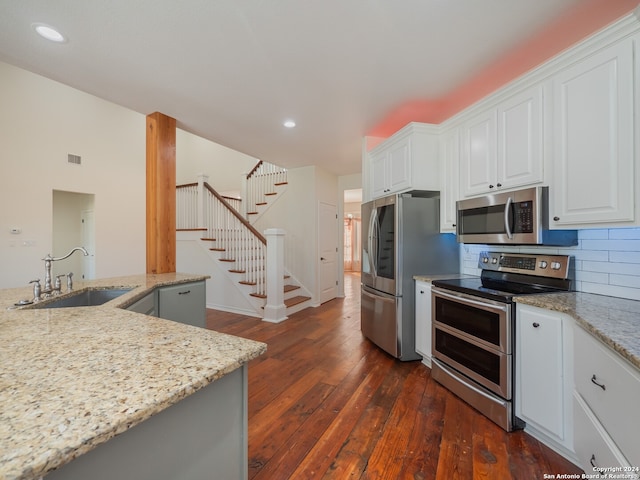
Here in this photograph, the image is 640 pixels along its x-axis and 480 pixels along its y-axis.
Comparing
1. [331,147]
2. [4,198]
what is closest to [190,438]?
[331,147]

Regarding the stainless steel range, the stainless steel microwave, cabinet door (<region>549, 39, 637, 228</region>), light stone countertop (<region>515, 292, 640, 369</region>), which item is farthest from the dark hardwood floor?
cabinet door (<region>549, 39, 637, 228</region>)

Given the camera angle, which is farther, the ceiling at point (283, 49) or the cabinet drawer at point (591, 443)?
the ceiling at point (283, 49)

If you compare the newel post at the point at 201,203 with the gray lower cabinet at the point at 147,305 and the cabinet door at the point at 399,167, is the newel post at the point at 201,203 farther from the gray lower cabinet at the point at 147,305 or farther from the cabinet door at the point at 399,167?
the cabinet door at the point at 399,167

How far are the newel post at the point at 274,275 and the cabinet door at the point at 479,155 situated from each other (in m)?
2.54

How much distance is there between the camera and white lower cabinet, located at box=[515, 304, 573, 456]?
1459 mm

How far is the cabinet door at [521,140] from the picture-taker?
70.7 inches

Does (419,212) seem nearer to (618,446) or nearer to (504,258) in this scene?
(504,258)

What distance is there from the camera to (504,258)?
2.23 metres

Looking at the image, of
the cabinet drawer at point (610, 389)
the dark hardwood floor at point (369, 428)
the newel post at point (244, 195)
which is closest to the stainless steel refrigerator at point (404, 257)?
the dark hardwood floor at point (369, 428)

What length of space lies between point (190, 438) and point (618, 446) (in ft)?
4.90

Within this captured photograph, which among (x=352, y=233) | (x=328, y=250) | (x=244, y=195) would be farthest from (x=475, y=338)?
(x=352, y=233)

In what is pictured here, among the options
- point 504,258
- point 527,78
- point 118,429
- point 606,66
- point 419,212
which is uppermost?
point 527,78

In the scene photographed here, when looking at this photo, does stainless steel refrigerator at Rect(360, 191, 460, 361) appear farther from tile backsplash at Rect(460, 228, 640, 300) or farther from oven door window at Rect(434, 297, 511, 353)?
tile backsplash at Rect(460, 228, 640, 300)

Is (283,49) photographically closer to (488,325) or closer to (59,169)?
(488,325)
